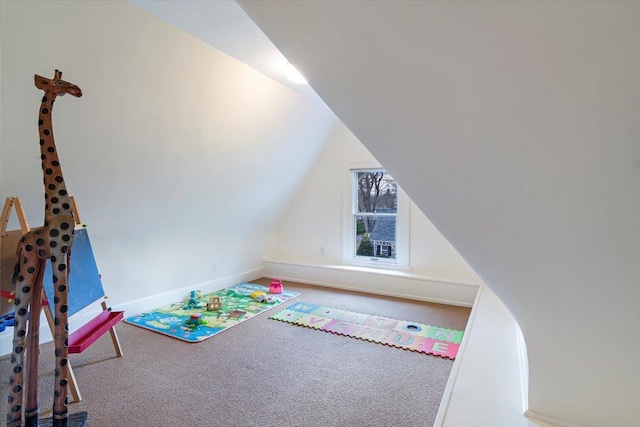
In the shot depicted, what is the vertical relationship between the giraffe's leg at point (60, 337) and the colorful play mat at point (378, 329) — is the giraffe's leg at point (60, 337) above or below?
above

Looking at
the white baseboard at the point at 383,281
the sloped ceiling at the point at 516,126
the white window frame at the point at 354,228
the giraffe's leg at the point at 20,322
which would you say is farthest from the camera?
the white window frame at the point at 354,228

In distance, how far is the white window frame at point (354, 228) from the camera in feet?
14.1

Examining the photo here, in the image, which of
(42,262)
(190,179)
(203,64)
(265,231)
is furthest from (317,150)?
(42,262)

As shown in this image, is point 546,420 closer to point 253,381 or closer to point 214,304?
point 253,381

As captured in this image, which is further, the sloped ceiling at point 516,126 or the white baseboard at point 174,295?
the white baseboard at point 174,295

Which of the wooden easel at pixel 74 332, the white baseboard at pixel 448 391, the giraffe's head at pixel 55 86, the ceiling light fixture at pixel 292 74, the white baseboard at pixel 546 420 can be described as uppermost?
the ceiling light fixture at pixel 292 74

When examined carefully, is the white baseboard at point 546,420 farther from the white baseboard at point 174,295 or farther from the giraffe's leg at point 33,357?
the white baseboard at point 174,295

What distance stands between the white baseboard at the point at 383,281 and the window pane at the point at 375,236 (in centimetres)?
31

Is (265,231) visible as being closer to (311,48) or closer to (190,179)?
(190,179)

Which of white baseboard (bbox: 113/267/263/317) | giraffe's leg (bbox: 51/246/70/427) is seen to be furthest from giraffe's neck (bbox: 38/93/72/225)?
white baseboard (bbox: 113/267/263/317)

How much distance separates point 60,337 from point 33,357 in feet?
0.58

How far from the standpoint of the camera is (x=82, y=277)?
2.28 meters

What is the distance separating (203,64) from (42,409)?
2.55 meters

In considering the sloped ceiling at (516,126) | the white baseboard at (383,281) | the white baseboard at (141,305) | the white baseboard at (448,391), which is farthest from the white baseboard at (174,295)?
the sloped ceiling at (516,126)
